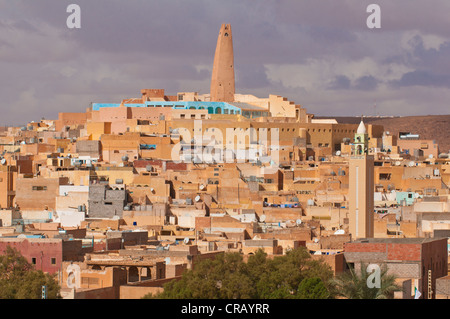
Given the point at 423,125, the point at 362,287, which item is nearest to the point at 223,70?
the point at 362,287

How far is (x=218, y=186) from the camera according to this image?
59.3 meters

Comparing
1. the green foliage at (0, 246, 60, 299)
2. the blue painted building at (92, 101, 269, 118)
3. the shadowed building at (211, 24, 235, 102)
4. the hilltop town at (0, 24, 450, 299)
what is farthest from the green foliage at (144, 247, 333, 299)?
the shadowed building at (211, 24, 235, 102)

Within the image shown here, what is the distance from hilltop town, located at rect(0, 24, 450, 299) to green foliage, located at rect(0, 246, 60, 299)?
0.62 metres

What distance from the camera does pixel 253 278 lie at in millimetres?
33625

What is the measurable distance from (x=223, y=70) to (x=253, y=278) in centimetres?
4730

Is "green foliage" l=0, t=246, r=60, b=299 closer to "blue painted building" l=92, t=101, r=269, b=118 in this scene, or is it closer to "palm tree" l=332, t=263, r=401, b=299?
"palm tree" l=332, t=263, r=401, b=299

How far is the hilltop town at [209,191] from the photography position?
123ft

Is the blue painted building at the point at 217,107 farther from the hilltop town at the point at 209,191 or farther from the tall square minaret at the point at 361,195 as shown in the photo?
the tall square minaret at the point at 361,195

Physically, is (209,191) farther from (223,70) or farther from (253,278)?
(253,278)

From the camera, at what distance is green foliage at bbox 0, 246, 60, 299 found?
1243 inches

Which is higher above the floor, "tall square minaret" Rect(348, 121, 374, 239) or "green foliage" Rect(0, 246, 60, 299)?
"tall square minaret" Rect(348, 121, 374, 239)
